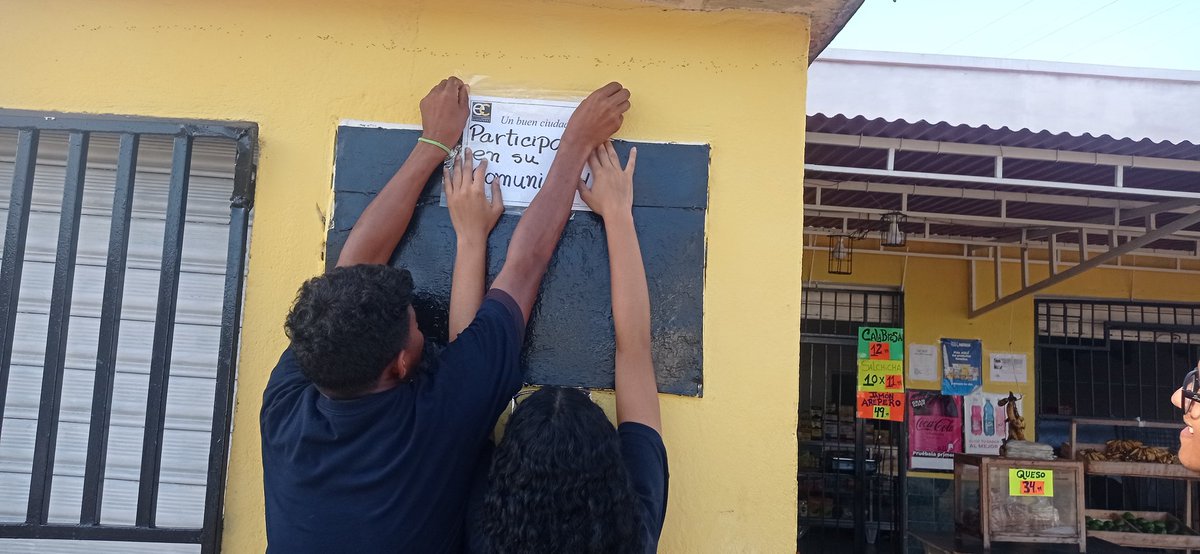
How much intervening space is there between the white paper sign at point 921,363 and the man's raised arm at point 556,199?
6323 mm

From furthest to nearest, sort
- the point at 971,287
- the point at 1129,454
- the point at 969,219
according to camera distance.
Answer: the point at 971,287, the point at 1129,454, the point at 969,219

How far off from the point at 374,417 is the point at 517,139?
0.98m

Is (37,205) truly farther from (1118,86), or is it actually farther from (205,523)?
(1118,86)

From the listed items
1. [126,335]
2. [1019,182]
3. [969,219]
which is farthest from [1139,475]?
[126,335]

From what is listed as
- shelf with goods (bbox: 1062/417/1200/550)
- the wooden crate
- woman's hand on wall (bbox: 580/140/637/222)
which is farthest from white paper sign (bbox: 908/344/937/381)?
woman's hand on wall (bbox: 580/140/637/222)

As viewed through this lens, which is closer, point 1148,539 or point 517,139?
point 517,139

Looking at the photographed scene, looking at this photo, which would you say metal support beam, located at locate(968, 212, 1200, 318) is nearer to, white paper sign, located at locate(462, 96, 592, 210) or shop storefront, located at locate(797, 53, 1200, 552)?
shop storefront, located at locate(797, 53, 1200, 552)

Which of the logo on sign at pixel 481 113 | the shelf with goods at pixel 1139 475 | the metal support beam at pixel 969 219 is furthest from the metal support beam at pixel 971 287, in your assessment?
the logo on sign at pixel 481 113

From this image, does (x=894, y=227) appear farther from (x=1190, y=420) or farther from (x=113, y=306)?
(x=113, y=306)

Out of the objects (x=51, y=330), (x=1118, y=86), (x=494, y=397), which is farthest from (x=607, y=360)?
(x=1118, y=86)

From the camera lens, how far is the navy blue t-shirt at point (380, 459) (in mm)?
1727

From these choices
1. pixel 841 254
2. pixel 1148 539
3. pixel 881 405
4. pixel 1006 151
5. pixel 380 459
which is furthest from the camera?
pixel 881 405

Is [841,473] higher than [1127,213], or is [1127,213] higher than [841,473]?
[1127,213]

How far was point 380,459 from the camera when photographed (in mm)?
1729
